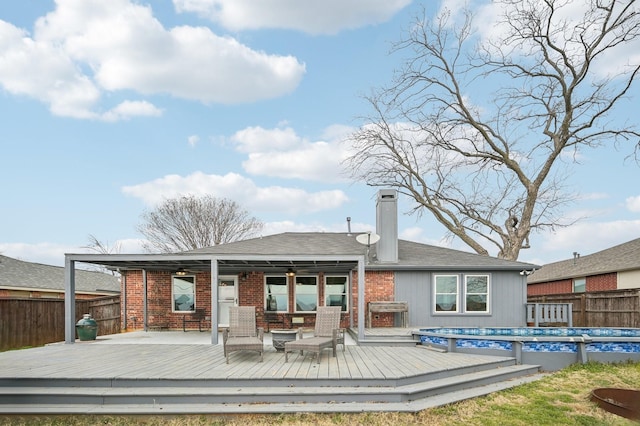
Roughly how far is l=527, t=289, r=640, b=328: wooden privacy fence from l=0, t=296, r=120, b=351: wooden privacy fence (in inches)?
639

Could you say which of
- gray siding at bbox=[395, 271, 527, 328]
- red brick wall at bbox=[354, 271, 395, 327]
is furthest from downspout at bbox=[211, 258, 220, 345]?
gray siding at bbox=[395, 271, 527, 328]

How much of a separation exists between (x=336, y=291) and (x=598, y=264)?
13730 millimetres

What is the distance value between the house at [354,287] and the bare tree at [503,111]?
840 cm

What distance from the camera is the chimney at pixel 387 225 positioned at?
46.9 feet

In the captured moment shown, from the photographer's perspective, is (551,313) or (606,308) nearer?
(551,313)

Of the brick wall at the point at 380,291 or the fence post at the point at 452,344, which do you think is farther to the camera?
the brick wall at the point at 380,291

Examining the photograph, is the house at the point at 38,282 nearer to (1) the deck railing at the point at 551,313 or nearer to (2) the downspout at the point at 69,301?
(2) the downspout at the point at 69,301

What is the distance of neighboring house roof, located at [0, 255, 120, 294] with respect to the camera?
19.6 metres

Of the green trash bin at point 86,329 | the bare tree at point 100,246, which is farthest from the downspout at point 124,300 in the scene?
the bare tree at point 100,246

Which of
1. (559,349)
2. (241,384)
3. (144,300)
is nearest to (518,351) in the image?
(559,349)

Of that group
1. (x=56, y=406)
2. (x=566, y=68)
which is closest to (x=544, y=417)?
(x=56, y=406)

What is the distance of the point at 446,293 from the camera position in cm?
→ 1400

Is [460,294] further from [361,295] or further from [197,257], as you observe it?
[197,257]

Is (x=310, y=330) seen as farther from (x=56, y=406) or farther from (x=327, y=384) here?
(x=56, y=406)
